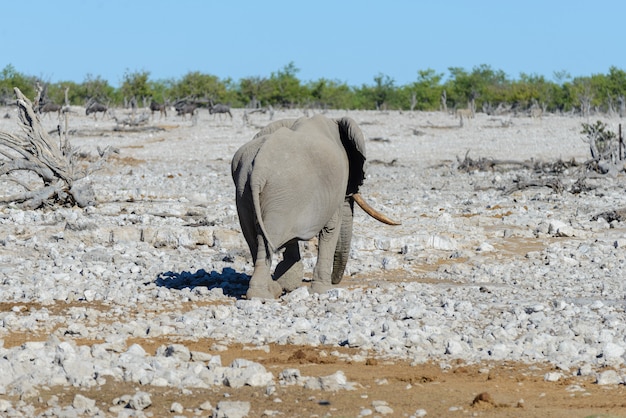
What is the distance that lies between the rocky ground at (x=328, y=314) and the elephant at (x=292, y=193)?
0.40 meters

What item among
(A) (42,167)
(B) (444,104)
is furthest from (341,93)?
(A) (42,167)

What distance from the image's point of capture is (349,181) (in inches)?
394

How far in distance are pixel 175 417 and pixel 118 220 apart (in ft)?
26.2

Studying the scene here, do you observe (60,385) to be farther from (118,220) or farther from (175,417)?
(118,220)

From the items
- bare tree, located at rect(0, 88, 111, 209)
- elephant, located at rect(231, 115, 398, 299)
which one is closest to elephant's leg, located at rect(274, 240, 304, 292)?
elephant, located at rect(231, 115, 398, 299)

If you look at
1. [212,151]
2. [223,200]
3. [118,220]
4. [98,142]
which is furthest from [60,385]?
[98,142]

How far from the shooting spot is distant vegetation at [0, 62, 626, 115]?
187 feet

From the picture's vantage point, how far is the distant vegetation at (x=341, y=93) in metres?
57.1

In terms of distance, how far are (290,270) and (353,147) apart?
46.8 inches

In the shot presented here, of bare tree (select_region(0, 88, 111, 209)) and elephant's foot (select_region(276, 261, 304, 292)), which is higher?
bare tree (select_region(0, 88, 111, 209))

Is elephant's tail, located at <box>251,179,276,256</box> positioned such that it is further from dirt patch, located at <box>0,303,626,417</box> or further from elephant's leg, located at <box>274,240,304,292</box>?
dirt patch, located at <box>0,303,626,417</box>

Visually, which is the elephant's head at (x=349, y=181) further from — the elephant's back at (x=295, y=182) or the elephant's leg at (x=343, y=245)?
the elephant's back at (x=295, y=182)

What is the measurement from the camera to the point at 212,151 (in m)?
29.0

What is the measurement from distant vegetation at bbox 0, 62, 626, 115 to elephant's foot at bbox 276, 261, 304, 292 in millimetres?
46059
